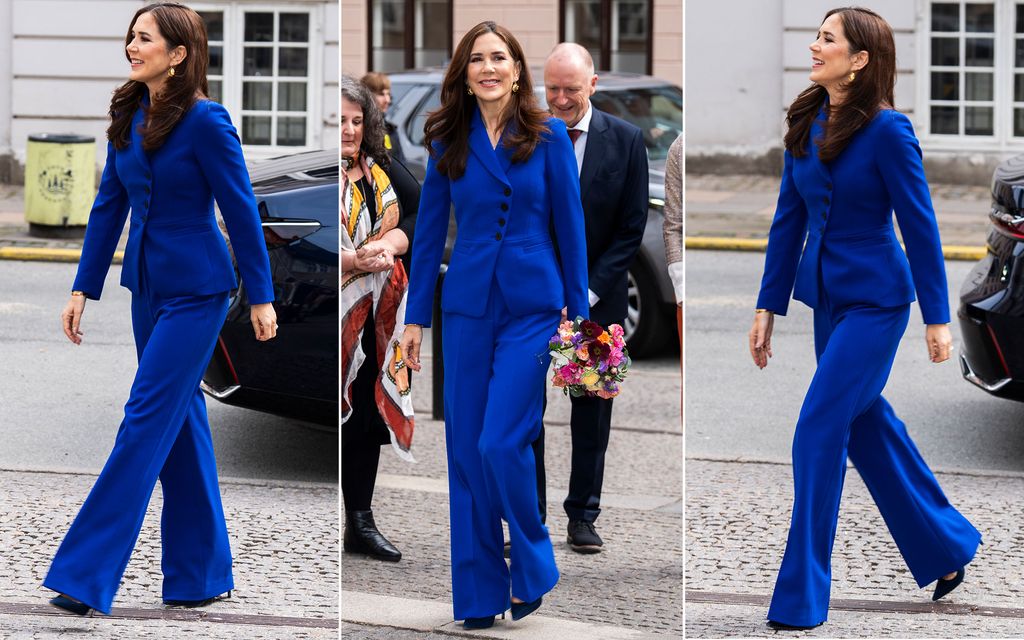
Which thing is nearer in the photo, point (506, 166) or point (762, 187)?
point (506, 166)

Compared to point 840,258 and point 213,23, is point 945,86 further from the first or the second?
point 213,23

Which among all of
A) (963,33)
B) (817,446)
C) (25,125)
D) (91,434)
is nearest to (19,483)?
(91,434)

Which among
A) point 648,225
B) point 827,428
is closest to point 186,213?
point 648,225

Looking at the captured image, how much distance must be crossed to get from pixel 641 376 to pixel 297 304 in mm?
998

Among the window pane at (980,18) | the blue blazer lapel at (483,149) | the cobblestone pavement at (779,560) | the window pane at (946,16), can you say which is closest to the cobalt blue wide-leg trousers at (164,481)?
the blue blazer lapel at (483,149)

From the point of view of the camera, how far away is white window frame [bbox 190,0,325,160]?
4.45m

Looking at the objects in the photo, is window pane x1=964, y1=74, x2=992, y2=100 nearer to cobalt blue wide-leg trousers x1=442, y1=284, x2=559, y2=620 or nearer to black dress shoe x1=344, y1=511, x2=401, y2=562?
cobalt blue wide-leg trousers x1=442, y1=284, x2=559, y2=620

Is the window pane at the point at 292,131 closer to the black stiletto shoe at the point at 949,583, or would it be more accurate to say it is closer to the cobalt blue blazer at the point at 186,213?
the cobalt blue blazer at the point at 186,213

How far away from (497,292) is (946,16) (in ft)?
35.7

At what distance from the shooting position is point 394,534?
15.2 ft

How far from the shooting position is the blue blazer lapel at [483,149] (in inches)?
177

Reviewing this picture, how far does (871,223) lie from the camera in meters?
4.78

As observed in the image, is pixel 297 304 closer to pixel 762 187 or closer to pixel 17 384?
pixel 17 384

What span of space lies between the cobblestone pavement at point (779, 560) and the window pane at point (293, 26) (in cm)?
169
